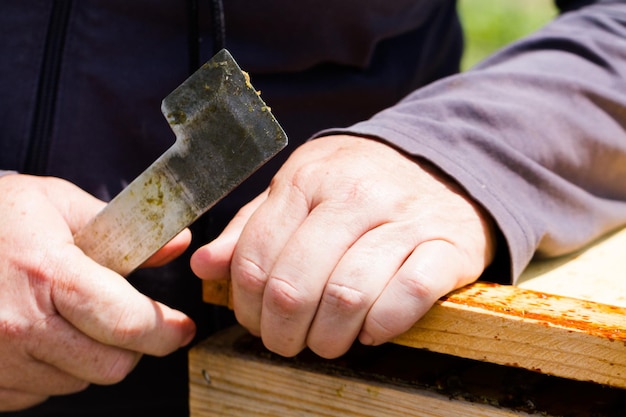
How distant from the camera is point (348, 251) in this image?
2.90ft

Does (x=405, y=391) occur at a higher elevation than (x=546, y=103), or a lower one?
lower

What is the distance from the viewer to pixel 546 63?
1238 millimetres

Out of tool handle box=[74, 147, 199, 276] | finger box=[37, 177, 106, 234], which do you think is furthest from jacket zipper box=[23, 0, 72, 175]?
tool handle box=[74, 147, 199, 276]

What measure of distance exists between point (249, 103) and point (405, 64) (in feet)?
2.24

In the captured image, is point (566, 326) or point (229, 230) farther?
point (229, 230)

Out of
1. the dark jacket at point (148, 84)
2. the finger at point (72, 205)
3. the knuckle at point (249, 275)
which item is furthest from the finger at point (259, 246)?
the dark jacket at point (148, 84)

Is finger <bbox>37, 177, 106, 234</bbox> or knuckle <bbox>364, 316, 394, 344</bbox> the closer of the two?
knuckle <bbox>364, 316, 394, 344</bbox>

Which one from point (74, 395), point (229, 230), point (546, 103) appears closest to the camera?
point (229, 230)

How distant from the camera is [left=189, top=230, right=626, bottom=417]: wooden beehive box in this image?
33.6 inches

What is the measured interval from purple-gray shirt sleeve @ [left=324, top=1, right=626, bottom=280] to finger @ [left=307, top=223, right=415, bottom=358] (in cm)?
15

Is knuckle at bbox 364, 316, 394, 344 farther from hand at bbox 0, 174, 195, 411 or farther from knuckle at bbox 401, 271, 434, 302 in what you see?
hand at bbox 0, 174, 195, 411

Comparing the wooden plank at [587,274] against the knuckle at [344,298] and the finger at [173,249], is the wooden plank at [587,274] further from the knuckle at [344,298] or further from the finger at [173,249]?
the finger at [173,249]

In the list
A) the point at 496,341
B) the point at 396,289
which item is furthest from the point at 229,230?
the point at 496,341

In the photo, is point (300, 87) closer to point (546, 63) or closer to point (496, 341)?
point (546, 63)
